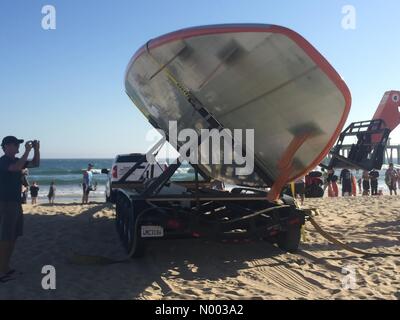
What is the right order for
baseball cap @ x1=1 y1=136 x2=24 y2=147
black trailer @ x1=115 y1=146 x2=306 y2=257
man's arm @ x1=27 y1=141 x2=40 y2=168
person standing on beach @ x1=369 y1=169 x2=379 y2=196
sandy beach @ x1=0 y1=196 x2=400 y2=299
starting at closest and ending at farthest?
sandy beach @ x1=0 y1=196 x2=400 y2=299
baseball cap @ x1=1 y1=136 x2=24 y2=147
man's arm @ x1=27 y1=141 x2=40 y2=168
black trailer @ x1=115 y1=146 x2=306 y2=257
person standing on beach @ x1=369 y1=169 x2=379 y2=196

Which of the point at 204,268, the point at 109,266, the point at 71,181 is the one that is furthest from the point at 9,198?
the point at 71,181

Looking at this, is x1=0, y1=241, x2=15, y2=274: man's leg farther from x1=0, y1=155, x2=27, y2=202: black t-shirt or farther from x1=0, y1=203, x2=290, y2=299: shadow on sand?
x1=0, y1=155, x2=27, y2=202: black t-shirt

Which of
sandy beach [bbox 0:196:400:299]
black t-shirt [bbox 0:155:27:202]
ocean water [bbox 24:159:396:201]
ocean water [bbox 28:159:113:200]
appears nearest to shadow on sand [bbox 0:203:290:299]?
sandy beach [bbox 0:196:400:299]

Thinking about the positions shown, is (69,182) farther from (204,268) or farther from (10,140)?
(204,268)

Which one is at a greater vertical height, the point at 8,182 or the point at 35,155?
the point at 35,155

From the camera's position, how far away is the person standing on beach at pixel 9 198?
567 cm

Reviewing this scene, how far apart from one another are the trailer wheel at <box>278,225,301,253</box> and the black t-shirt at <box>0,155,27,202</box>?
4.14 metres

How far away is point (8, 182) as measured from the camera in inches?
225

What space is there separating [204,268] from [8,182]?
9.84 ft

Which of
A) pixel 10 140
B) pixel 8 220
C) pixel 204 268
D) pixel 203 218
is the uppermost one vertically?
pixel 10 140

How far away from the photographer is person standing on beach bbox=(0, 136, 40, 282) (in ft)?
18.6

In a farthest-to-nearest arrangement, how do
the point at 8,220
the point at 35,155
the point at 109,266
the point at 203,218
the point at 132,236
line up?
the point at 132,236
the point at 203,218
the point at 109,266
the point at 35,155
the point at 8,220

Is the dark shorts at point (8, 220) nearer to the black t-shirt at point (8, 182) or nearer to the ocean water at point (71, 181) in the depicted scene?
the black t-shirt at point (8, 182)
